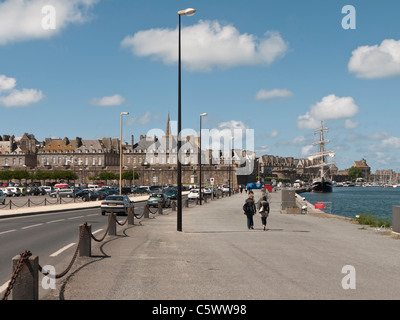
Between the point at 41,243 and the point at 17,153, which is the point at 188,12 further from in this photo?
the point at 17,153

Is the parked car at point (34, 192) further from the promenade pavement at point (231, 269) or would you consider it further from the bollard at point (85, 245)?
the bollard at point (85, 245)

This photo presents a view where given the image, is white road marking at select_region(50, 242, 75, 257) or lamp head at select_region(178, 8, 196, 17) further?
lamp head at select_region(178, 8, 196, 17)

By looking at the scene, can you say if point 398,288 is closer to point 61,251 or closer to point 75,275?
point 75,275

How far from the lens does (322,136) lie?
6777 inches

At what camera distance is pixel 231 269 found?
1109cm

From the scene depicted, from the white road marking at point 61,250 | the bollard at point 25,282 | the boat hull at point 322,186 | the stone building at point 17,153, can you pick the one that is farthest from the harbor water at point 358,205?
the stone building at point 17,153

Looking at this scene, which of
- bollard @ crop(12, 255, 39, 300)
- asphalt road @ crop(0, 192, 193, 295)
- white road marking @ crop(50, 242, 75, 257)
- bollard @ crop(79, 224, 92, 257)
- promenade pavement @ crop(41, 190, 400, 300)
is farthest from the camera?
white road marking @ crop(50, 242, 75, 257)

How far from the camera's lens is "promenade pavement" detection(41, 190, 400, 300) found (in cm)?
855

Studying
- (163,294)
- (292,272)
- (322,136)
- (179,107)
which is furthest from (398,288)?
(322,136)

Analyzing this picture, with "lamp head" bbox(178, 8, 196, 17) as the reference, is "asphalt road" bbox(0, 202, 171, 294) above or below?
below

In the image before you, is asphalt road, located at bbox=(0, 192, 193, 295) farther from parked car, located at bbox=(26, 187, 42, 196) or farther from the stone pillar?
parked car, located at bbox=(26, 187, 42, 196)

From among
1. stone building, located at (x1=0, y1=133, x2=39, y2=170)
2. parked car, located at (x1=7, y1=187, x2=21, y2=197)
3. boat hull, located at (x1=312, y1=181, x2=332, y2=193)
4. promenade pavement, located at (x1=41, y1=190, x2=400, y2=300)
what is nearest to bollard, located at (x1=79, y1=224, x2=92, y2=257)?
promenade pavement, located at (x1=41, y1=190, x2=400, y2=300)

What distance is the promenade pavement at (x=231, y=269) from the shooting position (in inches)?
337
